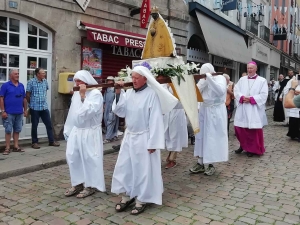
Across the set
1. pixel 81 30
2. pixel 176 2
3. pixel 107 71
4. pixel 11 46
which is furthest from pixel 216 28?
pixel 11 46

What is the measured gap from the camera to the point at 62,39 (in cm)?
905

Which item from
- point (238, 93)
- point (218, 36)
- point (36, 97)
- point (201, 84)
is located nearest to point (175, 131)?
point (201, 84)

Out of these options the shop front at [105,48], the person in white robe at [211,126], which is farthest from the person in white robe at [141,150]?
the shop front at [105,48]

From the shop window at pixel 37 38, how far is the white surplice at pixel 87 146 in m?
4.40

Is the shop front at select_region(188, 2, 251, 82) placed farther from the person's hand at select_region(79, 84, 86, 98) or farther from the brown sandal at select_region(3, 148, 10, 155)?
the person's hand at select_region(79, 84, 86, 98)

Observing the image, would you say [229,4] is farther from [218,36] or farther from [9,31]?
[9,31]

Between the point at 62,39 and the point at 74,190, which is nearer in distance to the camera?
the point at 74,190

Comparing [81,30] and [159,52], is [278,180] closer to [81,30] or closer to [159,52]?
[159,52]

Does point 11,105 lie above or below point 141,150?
above

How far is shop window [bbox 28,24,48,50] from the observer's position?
336 inches

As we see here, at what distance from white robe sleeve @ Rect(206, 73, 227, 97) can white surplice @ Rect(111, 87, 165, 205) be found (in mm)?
1522

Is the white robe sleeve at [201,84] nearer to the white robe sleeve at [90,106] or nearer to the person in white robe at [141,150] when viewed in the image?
the person in white robe at [141,150]

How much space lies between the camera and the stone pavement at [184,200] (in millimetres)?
4117

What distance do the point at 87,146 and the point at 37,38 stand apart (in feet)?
16.3
